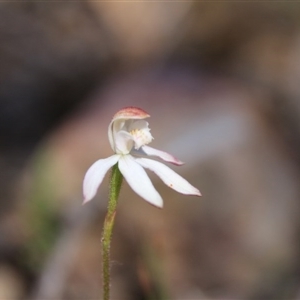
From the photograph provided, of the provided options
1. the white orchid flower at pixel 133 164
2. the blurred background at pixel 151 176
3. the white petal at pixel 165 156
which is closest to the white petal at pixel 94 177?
the white orchid flower at pixel 133 164

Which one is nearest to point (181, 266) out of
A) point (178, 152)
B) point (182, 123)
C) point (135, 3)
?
point (178, 152)

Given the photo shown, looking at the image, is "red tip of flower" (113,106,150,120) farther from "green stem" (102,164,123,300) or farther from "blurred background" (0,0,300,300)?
"blurred background" (0,0,300,300)

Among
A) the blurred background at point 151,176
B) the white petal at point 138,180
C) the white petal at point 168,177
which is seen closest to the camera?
the white petal at point 138,180

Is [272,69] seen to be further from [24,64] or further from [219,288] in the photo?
[219,288]

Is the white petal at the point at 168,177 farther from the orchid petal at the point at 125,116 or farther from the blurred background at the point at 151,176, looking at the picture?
the blurred background at the point at 151,176

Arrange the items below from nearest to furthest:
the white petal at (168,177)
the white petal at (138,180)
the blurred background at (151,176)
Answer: the white petal at (138,180) < the white petal at (168,177) < the blurred background at (151,176)

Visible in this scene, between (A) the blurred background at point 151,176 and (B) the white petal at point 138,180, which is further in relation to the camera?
(A) the blurred background at point 151,176

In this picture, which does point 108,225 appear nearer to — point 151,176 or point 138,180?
point 138,180
